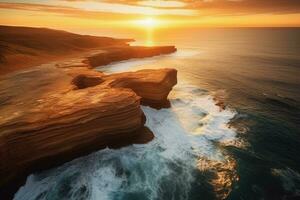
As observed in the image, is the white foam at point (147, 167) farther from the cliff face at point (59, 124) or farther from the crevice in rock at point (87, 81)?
the crevice in rock at point (87, 81)

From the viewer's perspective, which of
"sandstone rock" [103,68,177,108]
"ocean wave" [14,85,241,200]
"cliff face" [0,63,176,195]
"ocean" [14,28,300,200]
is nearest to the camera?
"cliff face" [0,63,176,195]

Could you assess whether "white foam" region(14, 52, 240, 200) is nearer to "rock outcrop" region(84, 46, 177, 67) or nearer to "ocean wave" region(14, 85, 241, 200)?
"ocean wave" region(14, 85, 241, 200)

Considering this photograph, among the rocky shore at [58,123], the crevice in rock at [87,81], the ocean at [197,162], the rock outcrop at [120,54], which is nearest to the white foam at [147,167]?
the ocean at [197,162]

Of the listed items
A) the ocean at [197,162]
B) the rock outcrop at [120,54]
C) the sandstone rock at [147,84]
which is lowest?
the rock outcrop at [120,54]

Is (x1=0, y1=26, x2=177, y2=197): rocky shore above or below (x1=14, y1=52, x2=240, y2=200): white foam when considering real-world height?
above

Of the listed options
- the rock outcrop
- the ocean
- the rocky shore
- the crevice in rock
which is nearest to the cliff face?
the rocky shore

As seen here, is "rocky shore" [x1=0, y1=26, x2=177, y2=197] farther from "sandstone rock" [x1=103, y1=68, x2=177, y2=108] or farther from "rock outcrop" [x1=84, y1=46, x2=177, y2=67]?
"rock outcrop" [x1=84, y1=46, x2=177, y2=67]

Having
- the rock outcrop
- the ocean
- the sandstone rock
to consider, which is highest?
the sandstone rock

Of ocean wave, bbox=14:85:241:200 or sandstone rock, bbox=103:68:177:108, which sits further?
sandstone rock, bbox=103:68:177:108

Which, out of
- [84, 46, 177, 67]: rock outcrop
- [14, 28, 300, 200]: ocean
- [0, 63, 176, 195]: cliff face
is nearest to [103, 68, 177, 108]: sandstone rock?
[14, 28, 300, 200]: ocean

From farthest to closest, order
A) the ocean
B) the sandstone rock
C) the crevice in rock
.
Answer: the crevice in rock → the sandstone rock → the ocean
